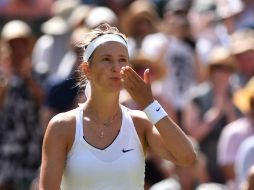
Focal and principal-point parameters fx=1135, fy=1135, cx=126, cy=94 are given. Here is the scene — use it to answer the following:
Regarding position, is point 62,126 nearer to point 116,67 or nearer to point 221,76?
point 116,67

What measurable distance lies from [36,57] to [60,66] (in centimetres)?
84

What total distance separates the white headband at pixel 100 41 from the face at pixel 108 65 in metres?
0.02

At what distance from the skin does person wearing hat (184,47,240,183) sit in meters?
4.01

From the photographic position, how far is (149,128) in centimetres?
628

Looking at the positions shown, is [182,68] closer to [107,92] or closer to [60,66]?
[60,66]

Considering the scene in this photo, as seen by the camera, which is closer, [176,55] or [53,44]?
[176,55]

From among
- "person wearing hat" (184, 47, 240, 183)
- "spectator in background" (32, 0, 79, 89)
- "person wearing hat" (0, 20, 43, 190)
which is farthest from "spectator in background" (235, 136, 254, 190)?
"spectator in background" (32, 0, 79, 89)

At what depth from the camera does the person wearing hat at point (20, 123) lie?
404 inches

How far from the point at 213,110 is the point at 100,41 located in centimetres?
428

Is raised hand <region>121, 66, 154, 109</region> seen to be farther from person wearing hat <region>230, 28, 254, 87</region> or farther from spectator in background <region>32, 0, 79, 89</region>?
spectator in background <region>32, 0, 79, 89</region>

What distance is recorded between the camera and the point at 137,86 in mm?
6012

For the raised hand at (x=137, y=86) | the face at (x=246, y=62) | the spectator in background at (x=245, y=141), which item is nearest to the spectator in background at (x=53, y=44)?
the face at (x=246, y=62)

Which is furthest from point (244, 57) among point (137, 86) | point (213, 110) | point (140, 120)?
point (137, 86)

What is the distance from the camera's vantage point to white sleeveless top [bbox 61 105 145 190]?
19.8ft
